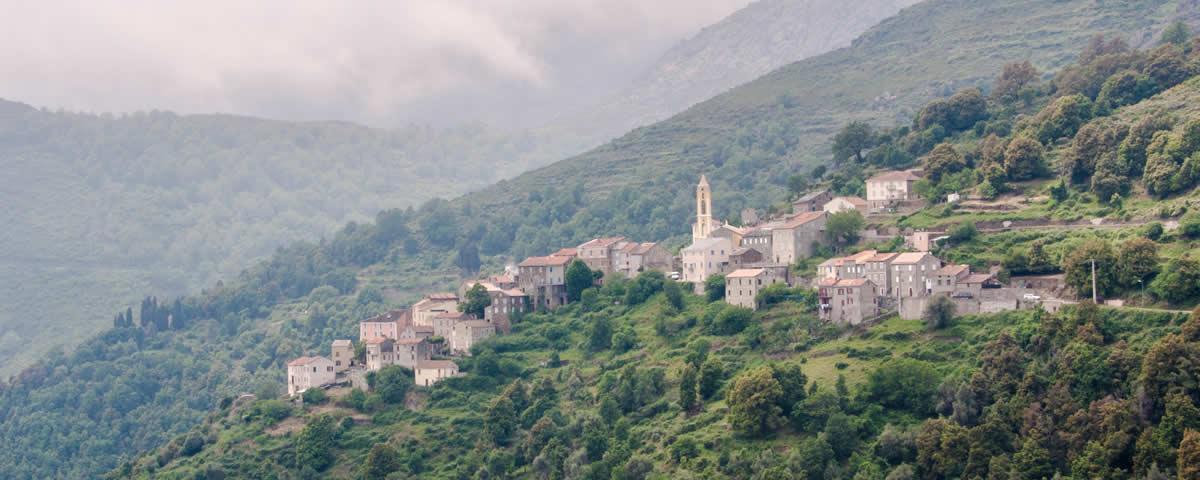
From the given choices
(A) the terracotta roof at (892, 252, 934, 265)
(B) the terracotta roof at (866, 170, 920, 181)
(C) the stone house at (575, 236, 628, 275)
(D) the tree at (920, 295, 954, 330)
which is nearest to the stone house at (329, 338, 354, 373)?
(C) the stone house at (575, 236, 628, 275)

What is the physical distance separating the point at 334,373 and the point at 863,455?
3742 cm

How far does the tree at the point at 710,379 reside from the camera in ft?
277

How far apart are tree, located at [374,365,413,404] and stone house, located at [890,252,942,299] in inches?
1099

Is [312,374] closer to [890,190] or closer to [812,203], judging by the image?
[812,203]

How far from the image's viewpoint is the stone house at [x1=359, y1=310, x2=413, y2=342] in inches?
4065

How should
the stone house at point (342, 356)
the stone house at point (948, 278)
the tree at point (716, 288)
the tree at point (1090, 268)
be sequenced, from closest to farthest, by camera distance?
the tree at point (1090, 268) → the stone house at point (948, 278) → the tree at point (716, 288) → the stone house at point (342, 356)

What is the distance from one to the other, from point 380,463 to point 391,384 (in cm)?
774

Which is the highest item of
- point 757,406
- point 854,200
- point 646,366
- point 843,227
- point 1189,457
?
point 854,200

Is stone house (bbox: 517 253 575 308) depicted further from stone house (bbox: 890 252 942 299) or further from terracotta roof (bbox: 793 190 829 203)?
stone house (bbox: 890 252 942 299)

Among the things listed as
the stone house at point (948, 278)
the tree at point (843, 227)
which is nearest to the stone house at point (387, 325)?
the tree at point (843, 227)

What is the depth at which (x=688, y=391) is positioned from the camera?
83750 millimetres

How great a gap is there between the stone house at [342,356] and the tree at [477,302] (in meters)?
7.08

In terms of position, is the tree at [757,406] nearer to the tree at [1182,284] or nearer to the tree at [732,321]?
the tree at [732,321]

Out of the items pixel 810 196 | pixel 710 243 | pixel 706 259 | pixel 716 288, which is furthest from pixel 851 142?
pixel 716 288
